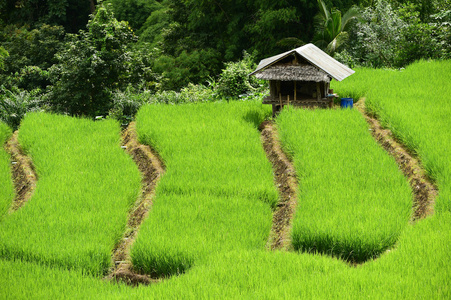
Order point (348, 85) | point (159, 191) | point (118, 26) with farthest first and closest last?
point (118, 26), point (348, 85), point (159, 191)

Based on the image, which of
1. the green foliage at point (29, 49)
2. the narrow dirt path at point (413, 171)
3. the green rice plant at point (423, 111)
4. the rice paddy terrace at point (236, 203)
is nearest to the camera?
the rice paddy terrace at point (236, 203)

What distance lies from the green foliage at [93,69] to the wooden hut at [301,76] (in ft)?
15.7

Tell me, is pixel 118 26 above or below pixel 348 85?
above

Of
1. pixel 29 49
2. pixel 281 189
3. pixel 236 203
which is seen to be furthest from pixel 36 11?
pixel 236 203

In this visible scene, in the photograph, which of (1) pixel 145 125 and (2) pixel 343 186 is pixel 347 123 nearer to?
(2) pixel 343 186

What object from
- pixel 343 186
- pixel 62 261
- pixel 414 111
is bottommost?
pixel 62 261

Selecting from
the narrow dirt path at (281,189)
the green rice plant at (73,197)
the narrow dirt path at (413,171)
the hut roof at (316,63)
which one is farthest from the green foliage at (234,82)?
the narrow dirt path at (413,171)

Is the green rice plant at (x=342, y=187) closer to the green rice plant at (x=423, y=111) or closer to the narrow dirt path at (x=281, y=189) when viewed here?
the narrow dirt path at (x=281, y=189)

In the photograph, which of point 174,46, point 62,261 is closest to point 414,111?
point 62,261

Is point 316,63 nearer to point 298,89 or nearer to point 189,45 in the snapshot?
point 298,89

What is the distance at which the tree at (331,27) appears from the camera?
16094 mm

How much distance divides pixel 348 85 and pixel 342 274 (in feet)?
22.9

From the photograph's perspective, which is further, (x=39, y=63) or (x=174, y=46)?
(x=39, y=63)

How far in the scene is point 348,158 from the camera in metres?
7.80
